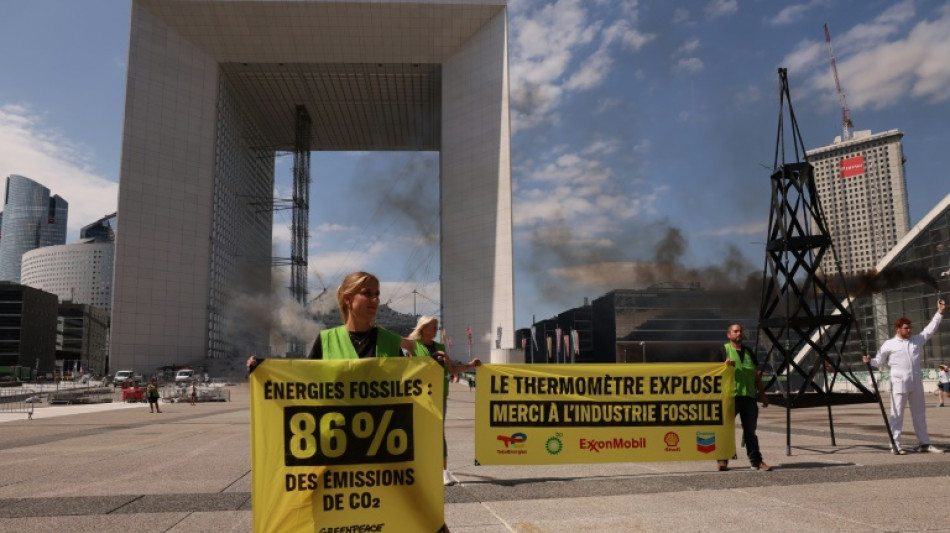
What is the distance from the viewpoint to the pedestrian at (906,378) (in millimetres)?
9836

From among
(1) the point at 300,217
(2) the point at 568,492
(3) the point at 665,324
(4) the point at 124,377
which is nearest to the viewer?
(2) the point at 568,492

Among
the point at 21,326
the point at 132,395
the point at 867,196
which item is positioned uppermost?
the point at 867,196

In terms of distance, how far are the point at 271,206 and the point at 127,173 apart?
29186 millimetres

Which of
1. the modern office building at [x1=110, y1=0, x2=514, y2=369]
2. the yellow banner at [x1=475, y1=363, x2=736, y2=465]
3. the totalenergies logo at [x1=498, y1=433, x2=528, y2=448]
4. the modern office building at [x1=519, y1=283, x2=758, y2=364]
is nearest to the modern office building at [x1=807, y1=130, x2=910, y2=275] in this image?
the modern office building at [x1=519, y1=283, x2=758, y2=364]

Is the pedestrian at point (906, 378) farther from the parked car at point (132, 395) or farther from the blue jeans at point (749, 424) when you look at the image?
the parked car at point (132, 395)

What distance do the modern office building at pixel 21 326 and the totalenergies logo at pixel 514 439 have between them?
142m

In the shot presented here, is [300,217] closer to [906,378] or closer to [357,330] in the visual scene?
[906,378]

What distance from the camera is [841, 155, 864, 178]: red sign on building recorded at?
18975 cm

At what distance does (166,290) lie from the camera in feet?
216

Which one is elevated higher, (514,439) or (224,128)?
(224,128)

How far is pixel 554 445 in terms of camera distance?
810 centimetres

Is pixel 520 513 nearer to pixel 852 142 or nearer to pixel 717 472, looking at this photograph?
pixel 717 472

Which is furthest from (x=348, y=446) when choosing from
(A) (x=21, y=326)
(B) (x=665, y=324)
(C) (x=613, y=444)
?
(A) (x=21, y=326)

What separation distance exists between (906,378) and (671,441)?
15.2ft
